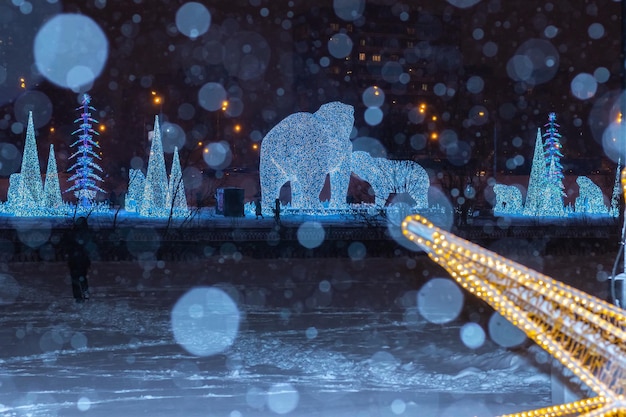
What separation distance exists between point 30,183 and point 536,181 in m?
25.7

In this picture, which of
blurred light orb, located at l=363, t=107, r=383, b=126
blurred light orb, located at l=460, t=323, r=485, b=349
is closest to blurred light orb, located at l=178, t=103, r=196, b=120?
blurred light orb, located at l=363, t=107, r=383, b=126

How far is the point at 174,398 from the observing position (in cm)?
616

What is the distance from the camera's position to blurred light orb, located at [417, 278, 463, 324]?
33.3 feet

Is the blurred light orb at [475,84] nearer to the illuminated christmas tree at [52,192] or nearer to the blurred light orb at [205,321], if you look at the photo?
the illuminated christmas tree at [52,192]

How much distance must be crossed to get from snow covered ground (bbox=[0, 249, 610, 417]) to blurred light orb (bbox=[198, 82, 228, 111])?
6587 centimetres

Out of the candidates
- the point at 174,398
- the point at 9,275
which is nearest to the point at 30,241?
the point at 9,275

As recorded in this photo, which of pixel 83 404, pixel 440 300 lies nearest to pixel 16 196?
pixel 440 300

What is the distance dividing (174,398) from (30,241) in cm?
1469

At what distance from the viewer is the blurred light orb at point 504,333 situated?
25.6 ft

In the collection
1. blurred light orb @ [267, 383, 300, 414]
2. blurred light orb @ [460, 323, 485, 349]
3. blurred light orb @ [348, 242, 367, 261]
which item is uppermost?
blurred light orb @ [348, 242, 367, 261]

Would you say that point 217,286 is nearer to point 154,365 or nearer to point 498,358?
point 154,365

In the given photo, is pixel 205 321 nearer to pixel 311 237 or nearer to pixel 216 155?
pixel 311 237

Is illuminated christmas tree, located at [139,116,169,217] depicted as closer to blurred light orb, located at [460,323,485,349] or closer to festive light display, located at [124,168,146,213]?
festive light display, located at [124,168,146,213]

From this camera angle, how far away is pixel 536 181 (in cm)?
3709
